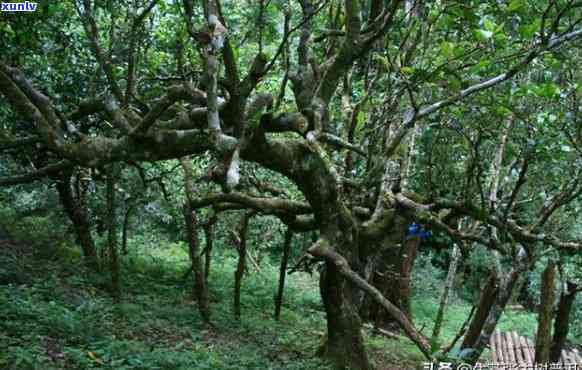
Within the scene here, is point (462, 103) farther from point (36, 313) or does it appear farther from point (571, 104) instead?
point (36, 313)

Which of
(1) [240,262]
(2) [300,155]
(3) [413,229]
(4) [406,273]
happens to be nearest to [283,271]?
(1) [240,262]

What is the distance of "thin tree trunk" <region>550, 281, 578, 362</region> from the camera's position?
652 centimetres

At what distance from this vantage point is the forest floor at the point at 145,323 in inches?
212

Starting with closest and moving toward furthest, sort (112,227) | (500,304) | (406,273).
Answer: (500,304) < (112,227) < (406,273)

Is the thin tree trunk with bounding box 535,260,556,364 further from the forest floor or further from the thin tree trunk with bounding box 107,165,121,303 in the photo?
the thin tree trunk with bounding box 107,165,121,303

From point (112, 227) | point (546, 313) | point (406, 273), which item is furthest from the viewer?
point (406, 273)

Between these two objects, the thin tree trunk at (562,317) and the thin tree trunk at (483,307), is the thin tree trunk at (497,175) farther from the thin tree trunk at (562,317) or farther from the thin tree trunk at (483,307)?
the thin tree trunk at (562,317)

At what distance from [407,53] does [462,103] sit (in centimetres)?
101

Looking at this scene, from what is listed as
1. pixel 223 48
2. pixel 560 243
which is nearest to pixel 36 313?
pixel 223 48

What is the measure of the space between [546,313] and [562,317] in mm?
606

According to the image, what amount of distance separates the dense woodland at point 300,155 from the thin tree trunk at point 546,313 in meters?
0.02

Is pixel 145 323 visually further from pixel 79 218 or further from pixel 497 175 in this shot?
pixel 497 175

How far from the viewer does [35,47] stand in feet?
22.6

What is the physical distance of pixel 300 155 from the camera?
566 centimetres
